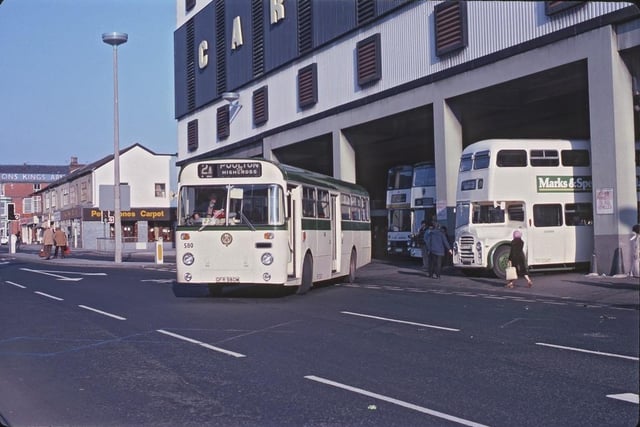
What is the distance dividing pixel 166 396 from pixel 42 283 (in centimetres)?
1797

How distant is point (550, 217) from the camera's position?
81.7ft

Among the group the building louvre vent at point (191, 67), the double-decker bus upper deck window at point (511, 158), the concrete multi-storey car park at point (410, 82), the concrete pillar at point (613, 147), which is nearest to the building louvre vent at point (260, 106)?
the concrete multi-storey car park at point (410, 82)

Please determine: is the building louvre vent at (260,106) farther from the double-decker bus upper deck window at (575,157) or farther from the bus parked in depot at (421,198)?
the double-decker bus upper deck window at (575,157)

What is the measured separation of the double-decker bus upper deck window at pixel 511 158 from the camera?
79.7ft

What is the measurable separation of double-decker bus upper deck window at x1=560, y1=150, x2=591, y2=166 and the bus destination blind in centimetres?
1187

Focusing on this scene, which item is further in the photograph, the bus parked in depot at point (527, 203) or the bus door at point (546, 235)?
the bus door at point (546, 235)

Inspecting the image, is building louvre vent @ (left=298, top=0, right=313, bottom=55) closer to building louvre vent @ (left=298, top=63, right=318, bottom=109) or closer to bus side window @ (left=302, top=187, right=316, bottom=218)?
building louvre vent @ (left=298, top=63, right=318, bottom=109)

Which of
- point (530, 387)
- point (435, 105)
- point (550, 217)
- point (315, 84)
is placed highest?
point (315, 84)

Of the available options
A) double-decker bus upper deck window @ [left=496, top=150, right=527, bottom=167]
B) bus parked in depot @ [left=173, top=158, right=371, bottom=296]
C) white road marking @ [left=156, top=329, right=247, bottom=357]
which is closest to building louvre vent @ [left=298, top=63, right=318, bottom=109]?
double-decker bus upper deck window @ [left=496, top=150, right=527, bottom=167]

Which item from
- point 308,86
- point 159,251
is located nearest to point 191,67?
point 308,86

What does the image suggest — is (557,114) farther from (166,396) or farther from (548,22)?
(166,396)

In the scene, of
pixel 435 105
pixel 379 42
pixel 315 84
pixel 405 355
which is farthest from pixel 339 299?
pixel 315 84

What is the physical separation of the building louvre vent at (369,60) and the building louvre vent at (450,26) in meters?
4.12

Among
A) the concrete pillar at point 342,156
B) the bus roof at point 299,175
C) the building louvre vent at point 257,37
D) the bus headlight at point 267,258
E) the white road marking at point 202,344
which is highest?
the building louvre vent at point 257,37
